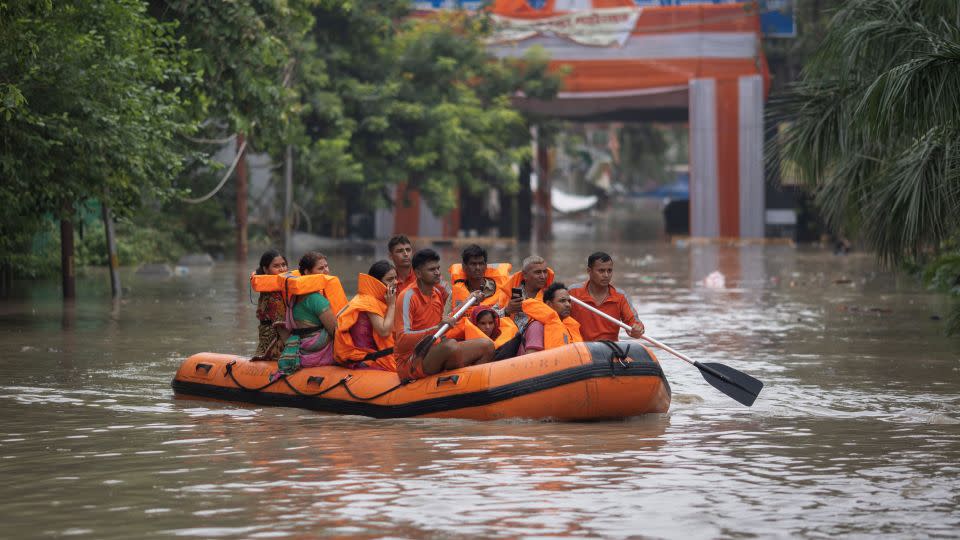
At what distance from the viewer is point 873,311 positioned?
72.7 ft

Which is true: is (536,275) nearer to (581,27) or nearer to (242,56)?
(242,56)

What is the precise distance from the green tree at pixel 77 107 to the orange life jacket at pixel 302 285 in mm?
5060

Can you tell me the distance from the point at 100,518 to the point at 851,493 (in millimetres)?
4119

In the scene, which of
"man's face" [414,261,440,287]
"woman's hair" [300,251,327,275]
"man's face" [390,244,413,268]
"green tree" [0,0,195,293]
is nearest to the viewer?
"man's face" [414,261,440,287]

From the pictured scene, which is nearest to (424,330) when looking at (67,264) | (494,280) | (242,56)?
(494,280)

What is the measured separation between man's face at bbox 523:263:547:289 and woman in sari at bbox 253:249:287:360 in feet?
7.03

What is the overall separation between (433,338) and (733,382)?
241 centimetres

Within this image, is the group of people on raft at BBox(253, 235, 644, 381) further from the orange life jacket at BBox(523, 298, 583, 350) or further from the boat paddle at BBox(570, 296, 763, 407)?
A: the boat paddle at BBox(570, 296, 763, 407)

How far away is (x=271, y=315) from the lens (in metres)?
13.2

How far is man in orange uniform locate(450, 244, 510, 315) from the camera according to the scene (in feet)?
39.6

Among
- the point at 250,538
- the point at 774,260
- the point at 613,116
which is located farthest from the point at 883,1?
the point at 613,116

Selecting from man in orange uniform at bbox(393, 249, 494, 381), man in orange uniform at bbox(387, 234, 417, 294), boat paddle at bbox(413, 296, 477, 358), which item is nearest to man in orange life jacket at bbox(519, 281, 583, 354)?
man in orange uniform at bbox(393, 249, 494, 381)

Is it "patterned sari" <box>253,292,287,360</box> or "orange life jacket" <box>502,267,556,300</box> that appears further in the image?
"patterned sari" <box>253,292,287,360</box>

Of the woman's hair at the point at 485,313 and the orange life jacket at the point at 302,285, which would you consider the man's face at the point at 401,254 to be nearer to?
the orange life jacket at the point at 302,285
